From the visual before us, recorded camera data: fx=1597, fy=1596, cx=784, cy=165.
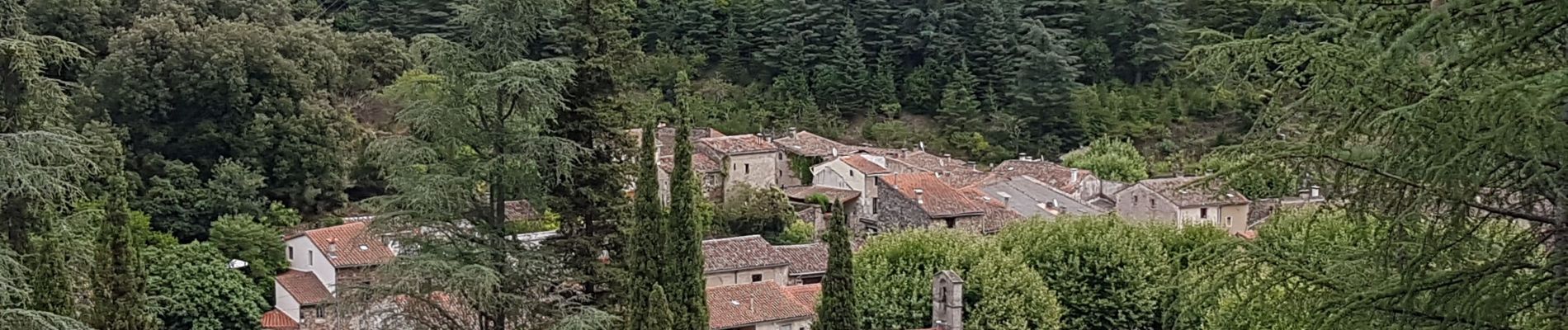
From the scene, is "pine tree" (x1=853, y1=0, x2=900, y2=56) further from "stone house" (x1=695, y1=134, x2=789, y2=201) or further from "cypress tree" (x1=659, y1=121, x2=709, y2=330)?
"cypress tree" (x1=659, y1=121, x2=709, y2=330)

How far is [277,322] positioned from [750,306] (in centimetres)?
879

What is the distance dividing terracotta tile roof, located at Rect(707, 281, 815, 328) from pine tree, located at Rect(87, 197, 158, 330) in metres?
12.8

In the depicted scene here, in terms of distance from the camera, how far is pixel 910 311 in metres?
24.6

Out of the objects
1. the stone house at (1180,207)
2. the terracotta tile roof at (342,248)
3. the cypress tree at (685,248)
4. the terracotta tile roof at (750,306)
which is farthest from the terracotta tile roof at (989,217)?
the cypress tree at (685,248)

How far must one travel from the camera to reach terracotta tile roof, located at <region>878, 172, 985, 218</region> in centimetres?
3541

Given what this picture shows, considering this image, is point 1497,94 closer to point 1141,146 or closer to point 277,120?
point 277,120

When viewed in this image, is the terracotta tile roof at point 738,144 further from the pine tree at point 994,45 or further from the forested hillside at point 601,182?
the pine tree at point 994,45

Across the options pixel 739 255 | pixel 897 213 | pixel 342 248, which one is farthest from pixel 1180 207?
pixel 342 248

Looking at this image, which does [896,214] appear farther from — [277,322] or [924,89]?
[924,89]

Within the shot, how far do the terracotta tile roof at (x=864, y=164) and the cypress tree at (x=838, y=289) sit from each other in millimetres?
22181

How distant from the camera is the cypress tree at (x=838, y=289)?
18422 mm

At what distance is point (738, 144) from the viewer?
44250 millimetres

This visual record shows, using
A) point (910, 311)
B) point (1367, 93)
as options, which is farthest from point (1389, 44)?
point (910, 311)

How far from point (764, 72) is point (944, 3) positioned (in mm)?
6931
